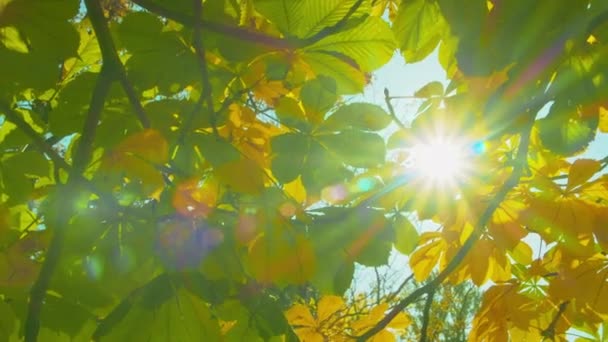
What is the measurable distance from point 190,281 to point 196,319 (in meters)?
0.06

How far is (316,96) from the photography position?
1.06 metres

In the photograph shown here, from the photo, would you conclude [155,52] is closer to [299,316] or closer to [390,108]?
[390,108]

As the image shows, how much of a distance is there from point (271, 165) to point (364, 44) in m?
0.26

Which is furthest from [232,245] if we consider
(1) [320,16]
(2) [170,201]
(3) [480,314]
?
(3) [480,314]

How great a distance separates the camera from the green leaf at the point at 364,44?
995 mm

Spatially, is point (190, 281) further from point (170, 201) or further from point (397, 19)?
point (397, 19)

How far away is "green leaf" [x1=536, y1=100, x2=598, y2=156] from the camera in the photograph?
0.91 m

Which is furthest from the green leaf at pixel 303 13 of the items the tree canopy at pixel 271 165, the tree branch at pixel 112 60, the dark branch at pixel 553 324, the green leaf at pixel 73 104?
the dark branch at pixel 553 324

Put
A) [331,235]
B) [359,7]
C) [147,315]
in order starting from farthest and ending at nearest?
[331,235] < [359,7] < [147,315]

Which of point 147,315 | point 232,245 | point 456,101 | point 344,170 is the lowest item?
point 147,315

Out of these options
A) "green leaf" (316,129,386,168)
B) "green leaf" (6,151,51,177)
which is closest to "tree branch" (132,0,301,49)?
"green leaf" (316,129,386,168)

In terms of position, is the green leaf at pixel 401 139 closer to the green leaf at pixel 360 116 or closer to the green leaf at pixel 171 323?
the green leaf at pixel 360 116

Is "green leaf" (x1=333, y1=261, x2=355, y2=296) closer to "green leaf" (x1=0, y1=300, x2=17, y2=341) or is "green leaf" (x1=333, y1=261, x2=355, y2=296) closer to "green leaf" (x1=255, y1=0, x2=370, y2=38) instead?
"green leaf" (x1=255, y1=0, x2=370, y2=38)

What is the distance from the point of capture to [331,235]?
104 cm
